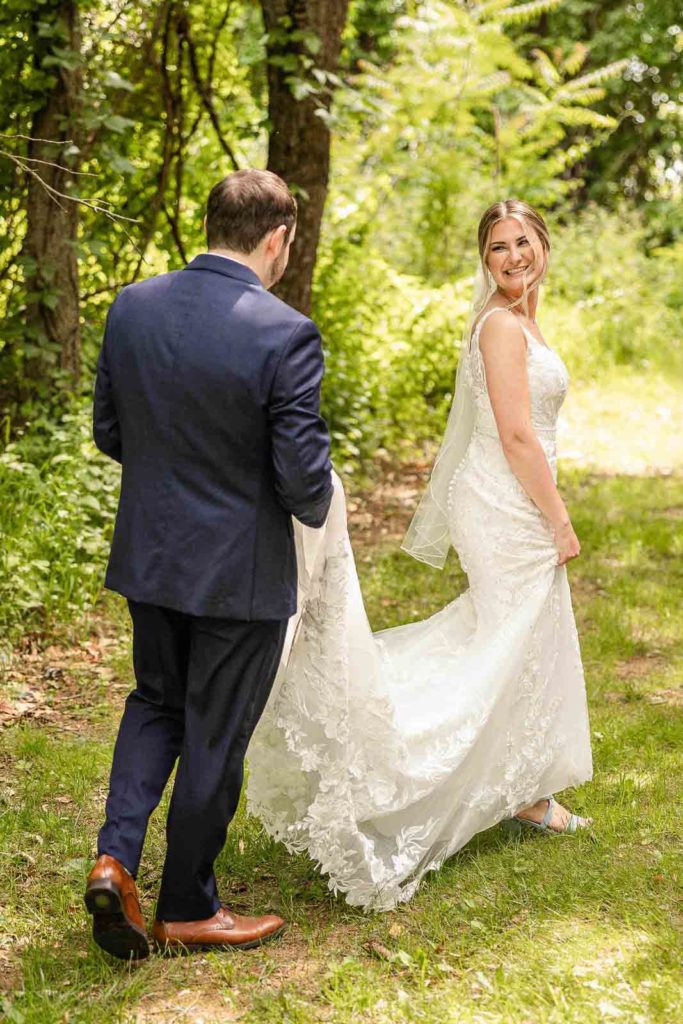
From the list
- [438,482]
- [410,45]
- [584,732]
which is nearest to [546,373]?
[438,482]

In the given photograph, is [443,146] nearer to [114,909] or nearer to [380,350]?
[380,350]

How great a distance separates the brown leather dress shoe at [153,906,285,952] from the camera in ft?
9.86

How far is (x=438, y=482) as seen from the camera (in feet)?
13.1

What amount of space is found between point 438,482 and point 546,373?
23.5 inches

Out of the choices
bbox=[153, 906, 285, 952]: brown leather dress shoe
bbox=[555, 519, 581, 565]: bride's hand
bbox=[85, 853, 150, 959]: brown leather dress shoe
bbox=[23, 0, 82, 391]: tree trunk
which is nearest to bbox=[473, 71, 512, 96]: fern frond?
bbox=[23, 0, 82, 391]: tree trunk

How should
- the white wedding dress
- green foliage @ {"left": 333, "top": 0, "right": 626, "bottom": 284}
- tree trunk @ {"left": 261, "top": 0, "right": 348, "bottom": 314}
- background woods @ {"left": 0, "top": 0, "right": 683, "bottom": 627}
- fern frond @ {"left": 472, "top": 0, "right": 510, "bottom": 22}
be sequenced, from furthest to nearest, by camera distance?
green foliage @ {"left": 333, "top": 0, "right": 626, "bottom": 284}
fern frond @ {"left": 472, "top": 0, "right": 510, "bottom": 22}
tree trunk @ {"left": 261, "top": 0, "right": 348, "bottom": 314}
background woods @ {"left": 0, "top": 0, "right": 683, "bottom": 627}
the white wedding dress

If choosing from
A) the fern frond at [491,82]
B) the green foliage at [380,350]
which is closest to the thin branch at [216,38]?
the green foliage at [380,350]

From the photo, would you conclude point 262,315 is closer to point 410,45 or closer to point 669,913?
point 669,913

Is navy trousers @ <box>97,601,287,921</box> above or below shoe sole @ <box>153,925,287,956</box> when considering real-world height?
above

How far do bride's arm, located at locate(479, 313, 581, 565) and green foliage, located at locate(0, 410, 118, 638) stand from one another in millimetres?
2689

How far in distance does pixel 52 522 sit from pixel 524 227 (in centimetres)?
306

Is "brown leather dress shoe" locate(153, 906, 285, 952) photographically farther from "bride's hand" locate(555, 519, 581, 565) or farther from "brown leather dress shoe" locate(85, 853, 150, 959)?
"bride's hand" locate(555, 519, 581, 565)

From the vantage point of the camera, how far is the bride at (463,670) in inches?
125

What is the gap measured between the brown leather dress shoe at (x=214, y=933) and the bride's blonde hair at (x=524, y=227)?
6.78 ft
